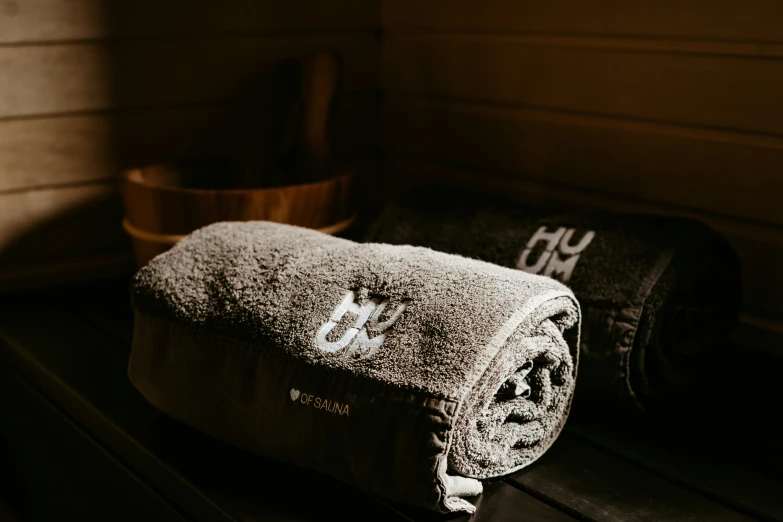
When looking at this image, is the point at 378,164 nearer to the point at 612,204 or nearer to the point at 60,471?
the point at 612,204

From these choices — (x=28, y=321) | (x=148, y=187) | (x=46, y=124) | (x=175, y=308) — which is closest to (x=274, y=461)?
(x=175, y=308)

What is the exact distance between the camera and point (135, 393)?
906 millimetres

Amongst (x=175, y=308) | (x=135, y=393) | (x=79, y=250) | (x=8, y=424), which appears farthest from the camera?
(x=79, y=250)

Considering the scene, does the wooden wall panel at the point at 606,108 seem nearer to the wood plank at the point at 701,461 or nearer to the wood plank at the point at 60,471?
the wood plank at the point at 701,461

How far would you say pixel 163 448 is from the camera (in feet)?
2.58

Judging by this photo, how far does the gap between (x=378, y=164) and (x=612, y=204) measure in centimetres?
50

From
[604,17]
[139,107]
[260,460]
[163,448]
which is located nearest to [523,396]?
[260,460]

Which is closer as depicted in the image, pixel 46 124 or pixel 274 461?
pixel 274 461

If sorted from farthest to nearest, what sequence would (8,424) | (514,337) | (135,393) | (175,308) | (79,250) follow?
(79,250), (8,424), (135,393), (175,308), (514,337)

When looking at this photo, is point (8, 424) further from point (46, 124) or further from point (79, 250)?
point (46, 124)

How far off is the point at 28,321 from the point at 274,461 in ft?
1.82

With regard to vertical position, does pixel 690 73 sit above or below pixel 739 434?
above

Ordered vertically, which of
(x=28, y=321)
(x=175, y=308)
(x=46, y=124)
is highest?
(x=46, y=124)

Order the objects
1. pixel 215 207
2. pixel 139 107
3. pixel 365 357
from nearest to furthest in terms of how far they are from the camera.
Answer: pixel 365 357 < pixel 215 207 < pixel 139 107
